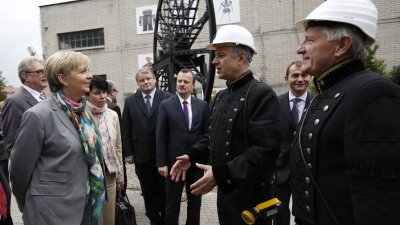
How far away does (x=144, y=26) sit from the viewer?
20562 millimetres

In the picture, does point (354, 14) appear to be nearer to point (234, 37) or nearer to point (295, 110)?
point (234, 37)

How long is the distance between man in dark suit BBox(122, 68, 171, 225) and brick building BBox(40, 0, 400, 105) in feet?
46.5

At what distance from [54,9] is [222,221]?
929 inches

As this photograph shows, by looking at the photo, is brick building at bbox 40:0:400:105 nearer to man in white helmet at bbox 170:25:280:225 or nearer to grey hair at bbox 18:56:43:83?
grey hair at bbox 18:56:43:83

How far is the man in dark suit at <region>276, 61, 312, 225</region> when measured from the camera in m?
3.58

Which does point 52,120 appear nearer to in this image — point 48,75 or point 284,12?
point 48,75

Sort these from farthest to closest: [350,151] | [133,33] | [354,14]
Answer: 1. [133,33]
2. [354,14]
3. [350,151]

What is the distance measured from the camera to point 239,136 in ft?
7.91

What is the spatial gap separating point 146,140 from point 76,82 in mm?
2229

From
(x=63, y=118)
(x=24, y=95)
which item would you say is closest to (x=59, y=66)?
(x=63, y=118)

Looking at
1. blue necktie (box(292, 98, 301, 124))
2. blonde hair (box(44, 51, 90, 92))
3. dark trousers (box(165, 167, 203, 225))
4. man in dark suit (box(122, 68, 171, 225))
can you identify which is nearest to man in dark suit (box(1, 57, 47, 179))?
blonde hair (box(44, 51, 90, 92))

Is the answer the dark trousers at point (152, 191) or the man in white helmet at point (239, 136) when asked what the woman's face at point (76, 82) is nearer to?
the man in white helmet at point (239, 136)

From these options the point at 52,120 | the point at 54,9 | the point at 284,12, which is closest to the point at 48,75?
the point at 52,120

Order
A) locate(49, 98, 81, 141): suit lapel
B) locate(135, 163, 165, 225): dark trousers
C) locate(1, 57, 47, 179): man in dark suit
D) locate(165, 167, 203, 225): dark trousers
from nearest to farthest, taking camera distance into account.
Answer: locate(49, 98, 81, 141): suit lapel < locate(1, 57, 47, 179): man in dark suit < locate(165, 167, 203, 225): dark trousers < locate(135, 163, 165, 225): dark trousers
